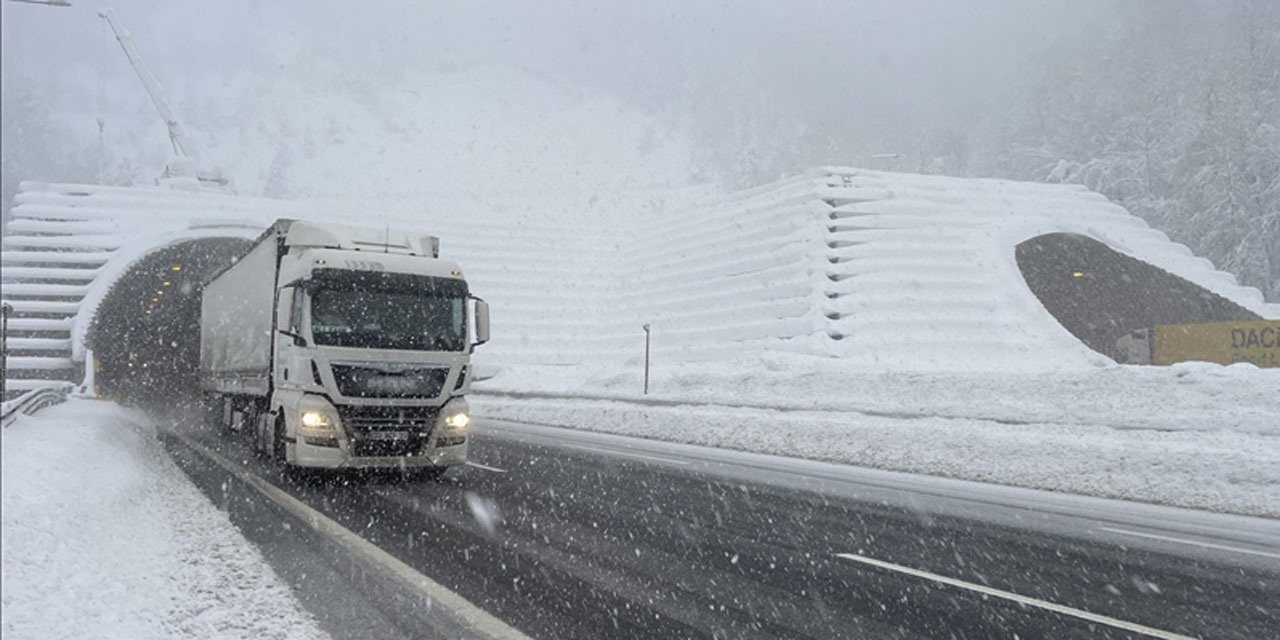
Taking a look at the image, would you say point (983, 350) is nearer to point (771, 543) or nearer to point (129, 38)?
point (771, 543)

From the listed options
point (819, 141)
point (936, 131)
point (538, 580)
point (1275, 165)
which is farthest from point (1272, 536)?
point (819, 141)

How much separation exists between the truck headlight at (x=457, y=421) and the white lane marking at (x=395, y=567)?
7.12 ft

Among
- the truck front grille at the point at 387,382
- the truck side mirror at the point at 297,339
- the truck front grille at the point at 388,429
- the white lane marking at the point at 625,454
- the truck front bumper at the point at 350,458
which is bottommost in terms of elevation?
A: the white lane marking at the point at 625,454

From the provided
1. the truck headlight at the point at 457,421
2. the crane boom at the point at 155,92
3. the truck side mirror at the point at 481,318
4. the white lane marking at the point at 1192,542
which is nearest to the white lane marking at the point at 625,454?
the truck headlight at the point at 457,421

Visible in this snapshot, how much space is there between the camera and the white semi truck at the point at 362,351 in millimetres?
10570

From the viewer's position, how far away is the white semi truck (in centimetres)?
1057

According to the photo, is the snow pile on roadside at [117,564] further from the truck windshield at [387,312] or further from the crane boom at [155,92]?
the crane boom at [155,92]

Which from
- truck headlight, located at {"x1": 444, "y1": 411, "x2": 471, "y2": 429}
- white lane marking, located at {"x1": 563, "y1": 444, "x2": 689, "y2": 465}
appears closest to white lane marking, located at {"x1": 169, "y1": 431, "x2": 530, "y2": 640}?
truck headlight, located at {"x1": 444, "y1": 411, "x2": 471, "y2": 429}

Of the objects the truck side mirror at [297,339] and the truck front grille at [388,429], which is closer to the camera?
the truck front grille at [388,429]

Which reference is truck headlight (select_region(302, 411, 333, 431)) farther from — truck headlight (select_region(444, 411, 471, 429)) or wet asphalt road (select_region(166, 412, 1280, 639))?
truck headlight (select_region(444, 411, 471, 429))

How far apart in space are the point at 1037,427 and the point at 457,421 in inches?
423

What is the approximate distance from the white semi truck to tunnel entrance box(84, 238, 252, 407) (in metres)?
29.7

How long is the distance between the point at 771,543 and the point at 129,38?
83.2m

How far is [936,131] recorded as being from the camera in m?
126
